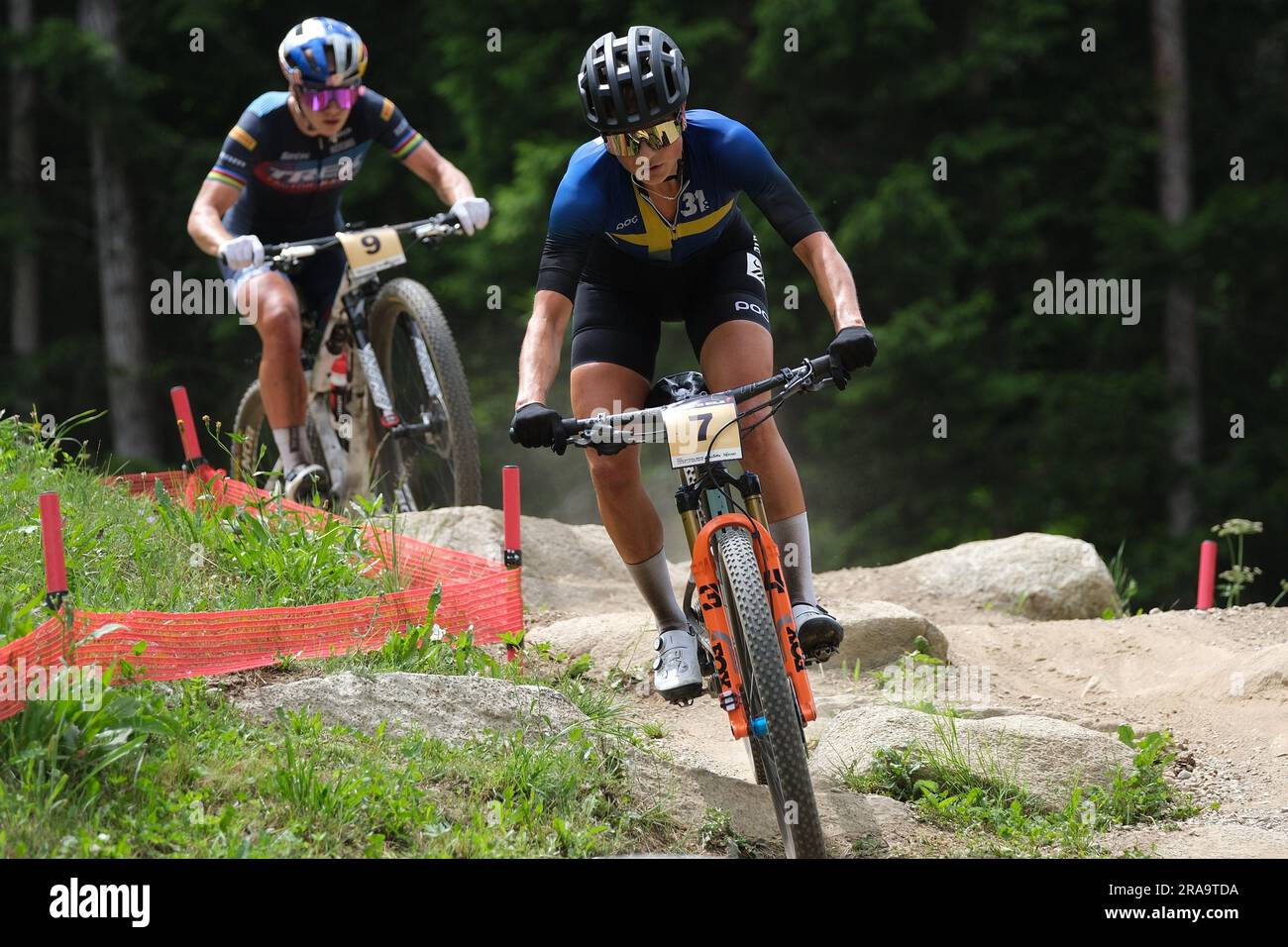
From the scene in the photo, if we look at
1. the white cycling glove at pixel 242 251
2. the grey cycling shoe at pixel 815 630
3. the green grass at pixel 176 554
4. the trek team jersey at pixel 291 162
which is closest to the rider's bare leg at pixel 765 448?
the grey cycling shoe at pixel 815 630

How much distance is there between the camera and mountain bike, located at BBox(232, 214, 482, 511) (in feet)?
22.1

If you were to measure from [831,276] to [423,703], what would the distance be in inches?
69.0

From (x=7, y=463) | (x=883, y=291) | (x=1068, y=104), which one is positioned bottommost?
(x=7, y=463)

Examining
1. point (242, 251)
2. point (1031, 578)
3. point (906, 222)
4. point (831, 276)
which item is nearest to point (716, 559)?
point (831, 276)

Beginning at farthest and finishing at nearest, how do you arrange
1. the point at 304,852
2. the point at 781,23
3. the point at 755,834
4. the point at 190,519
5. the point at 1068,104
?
the point at 1068,104 < the point at 781,23 < the point at 190,519 < the point at 755,834 < the point at 304,852

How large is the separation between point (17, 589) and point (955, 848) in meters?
2.99

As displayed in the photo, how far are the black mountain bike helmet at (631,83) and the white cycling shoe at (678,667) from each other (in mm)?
1510

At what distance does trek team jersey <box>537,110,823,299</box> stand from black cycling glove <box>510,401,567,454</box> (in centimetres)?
69

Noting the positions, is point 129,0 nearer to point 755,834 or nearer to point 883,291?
point 883,291

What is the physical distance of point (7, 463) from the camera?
6082 millimetres

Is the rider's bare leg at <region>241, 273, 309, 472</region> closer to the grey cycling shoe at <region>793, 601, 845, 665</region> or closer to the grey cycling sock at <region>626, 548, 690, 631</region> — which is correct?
the grey cycling sock at <region>626, 548, 690, 631</region>

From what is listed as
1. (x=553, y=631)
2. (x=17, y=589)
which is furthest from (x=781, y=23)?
(x=17, y=589)

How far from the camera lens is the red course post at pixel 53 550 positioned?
413cm

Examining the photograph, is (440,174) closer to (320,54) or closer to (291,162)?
(291,162)
